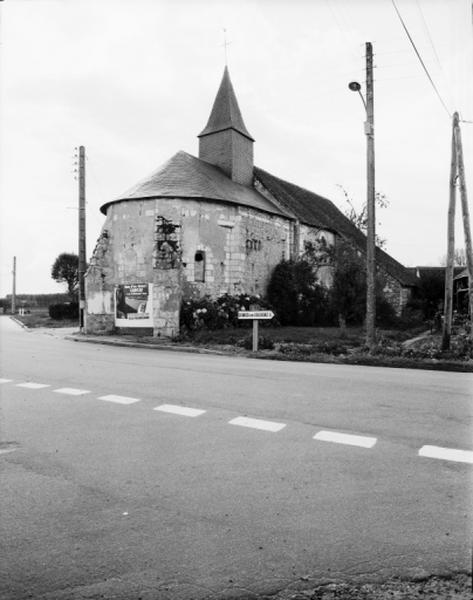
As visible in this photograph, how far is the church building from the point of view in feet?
66.0

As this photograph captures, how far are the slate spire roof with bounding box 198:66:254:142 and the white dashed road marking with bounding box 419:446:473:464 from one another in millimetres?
24902

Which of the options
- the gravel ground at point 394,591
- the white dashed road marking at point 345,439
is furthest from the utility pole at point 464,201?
the gravel ground at point 394,591

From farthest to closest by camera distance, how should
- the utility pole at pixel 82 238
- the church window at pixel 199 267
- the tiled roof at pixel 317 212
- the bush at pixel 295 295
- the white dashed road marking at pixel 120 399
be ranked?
1. the tiled roof at pixel 317 212
2. the bush at pixel 295 295
3. the utility pole at pixel 82 238
4. the church window at pixel 199 267
5. the white dashed road marking at pixel 120 399

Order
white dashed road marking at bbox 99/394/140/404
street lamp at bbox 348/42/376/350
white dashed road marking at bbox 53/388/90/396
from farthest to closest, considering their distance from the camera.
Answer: street lamp at bbox 348/42/376/350 → white dashed road marking at bbox 53/388/90/396 → white dashed road marking at bbox 99/394/140/404

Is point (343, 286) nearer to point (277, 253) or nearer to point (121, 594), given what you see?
point (277, 253)

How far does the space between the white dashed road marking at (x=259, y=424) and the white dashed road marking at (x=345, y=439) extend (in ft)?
1.65

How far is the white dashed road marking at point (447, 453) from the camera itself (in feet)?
15.0

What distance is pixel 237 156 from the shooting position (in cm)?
2762

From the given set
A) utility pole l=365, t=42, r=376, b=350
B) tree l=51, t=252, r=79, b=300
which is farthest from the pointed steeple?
tree l=51, t=252, r=79, b=300

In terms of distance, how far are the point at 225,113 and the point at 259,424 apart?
25047 mm

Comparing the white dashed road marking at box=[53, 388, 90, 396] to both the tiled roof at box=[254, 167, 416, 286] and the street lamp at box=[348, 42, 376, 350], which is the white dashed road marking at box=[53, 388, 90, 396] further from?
the tiled roof at box=[254, 167, 416, 286]

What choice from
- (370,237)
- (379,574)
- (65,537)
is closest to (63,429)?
(65,537)

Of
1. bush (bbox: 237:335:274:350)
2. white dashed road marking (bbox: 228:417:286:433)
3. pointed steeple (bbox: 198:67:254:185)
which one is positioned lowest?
white dashed road marking (bbox: 228:417:286:433)

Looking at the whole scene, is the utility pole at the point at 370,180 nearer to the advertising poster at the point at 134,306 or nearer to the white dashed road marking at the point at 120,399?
the advertising poster at the point at 134,306
